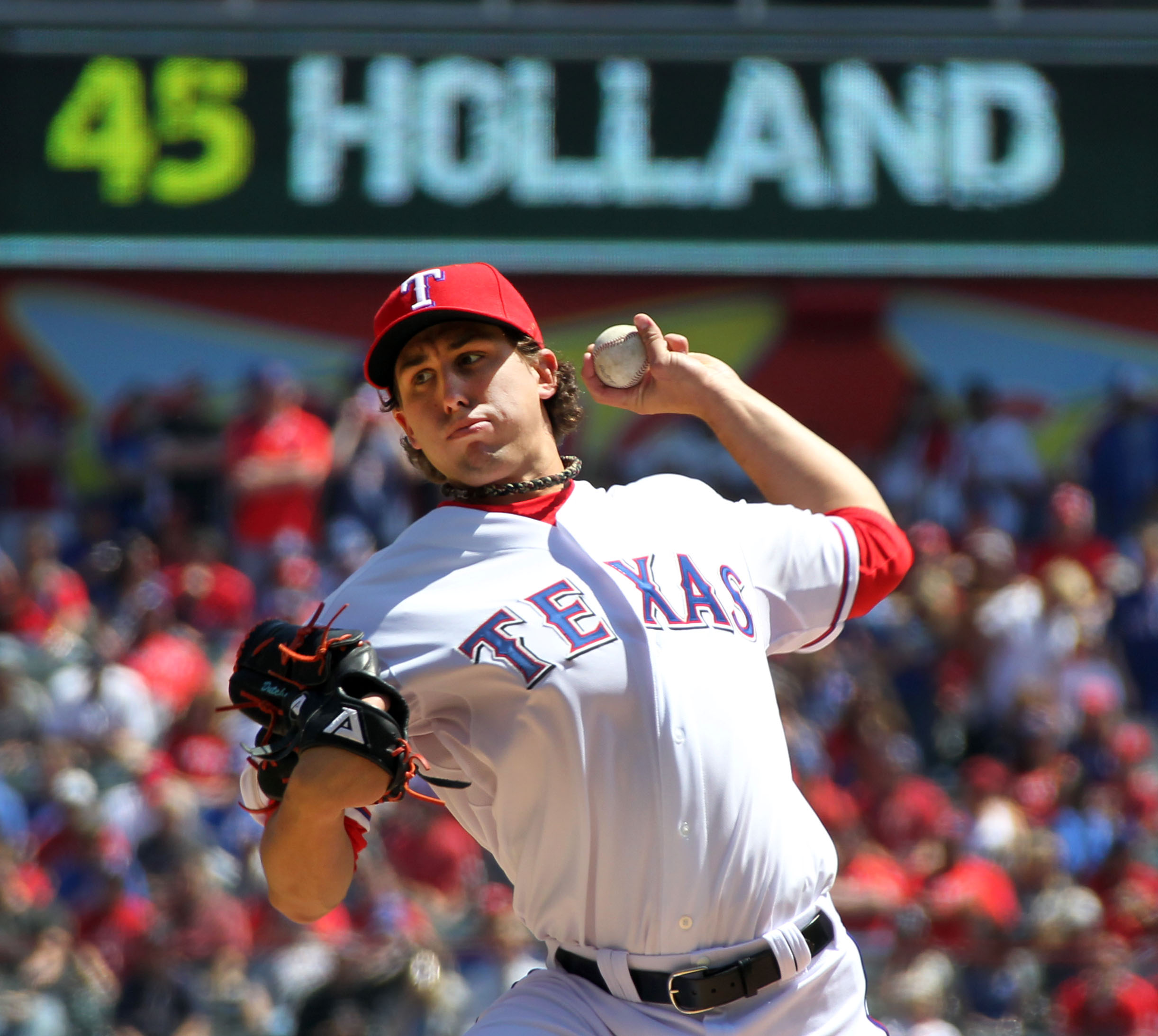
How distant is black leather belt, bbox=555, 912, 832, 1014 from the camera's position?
2502 millimetres

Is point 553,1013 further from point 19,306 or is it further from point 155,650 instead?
point 19,306

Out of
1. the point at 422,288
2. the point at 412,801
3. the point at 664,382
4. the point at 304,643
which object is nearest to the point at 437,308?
the point at 422,288

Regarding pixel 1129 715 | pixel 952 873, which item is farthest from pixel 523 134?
pixel 952 873

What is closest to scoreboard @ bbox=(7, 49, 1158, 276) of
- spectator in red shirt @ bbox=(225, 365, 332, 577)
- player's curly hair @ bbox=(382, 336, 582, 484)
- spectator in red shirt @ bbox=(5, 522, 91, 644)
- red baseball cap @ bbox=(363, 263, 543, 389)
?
spectator in red shirt @ bbox=(225, 365, 332, 577)

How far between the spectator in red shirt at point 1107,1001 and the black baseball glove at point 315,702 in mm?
3887

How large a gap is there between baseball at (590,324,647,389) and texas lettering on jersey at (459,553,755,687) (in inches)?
15.0

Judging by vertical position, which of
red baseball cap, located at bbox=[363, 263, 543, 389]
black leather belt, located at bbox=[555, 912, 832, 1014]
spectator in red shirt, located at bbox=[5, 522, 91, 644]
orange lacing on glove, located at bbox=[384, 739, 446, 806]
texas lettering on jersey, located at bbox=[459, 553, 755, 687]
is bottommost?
spectator in red shirt, located at bbox=[5, 522, 91, 644]

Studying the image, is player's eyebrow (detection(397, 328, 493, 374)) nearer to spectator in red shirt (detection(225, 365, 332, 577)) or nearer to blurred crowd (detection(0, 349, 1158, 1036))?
blurred crowd (detection(0, 349, 1158, 1036))

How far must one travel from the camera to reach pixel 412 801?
7.14 metres

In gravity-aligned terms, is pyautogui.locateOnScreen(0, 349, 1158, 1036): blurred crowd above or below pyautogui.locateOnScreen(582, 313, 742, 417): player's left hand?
below

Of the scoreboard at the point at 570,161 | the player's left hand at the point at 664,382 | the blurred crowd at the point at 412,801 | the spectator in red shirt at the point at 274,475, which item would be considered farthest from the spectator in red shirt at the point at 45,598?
the player's left hand at the point at 664,382

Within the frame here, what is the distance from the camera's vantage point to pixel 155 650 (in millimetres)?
8414

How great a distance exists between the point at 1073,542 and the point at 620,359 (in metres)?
7.00

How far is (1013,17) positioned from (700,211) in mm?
2444
